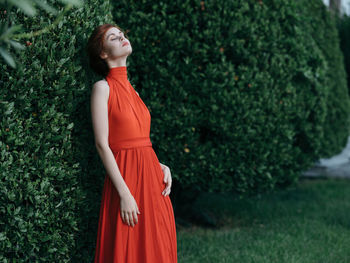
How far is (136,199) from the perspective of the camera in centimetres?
257

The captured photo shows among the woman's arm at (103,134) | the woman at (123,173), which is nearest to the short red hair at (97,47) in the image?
the woman at (123,173)

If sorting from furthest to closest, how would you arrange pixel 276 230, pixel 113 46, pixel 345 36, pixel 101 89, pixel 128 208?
pixel 345 36 < pixel 276 230 < pixel 113 46 < pixel 101 89 < pixel 128 208

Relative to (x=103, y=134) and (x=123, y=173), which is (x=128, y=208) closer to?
(x=123, y=173)

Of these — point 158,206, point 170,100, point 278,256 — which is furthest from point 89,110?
point 278,256

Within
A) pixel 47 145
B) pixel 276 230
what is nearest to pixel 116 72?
pixel 47 145

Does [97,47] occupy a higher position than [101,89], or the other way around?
[97,47]

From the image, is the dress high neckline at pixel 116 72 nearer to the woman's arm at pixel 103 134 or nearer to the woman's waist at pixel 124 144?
the woman's arm at pixel 103 134

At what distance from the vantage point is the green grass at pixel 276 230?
405 centimetres

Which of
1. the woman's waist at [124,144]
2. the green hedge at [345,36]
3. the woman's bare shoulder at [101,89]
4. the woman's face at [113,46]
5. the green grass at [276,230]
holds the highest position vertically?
the green hedge at [345,36]

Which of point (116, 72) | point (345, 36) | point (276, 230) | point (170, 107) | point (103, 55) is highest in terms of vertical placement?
point (345, 36)

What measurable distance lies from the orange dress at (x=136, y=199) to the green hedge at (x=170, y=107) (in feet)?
0.86

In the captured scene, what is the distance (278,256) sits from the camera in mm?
4016

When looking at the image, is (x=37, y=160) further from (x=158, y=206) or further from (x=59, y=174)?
(x=158, y=206)

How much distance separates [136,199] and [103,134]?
1.54ft
